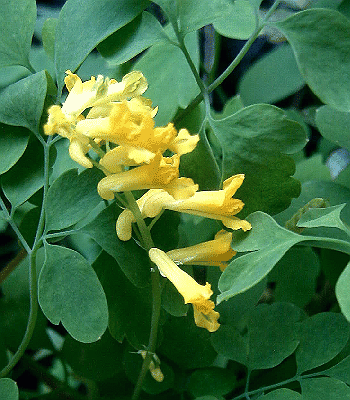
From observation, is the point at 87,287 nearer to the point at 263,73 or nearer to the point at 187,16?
the point at 187,16

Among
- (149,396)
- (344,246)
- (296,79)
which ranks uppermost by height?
(344,246)

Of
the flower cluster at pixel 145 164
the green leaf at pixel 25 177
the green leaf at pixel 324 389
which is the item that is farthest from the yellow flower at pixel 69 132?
the green leaf at pixel 324 389

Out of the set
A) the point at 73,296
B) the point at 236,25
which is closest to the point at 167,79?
the point at 236,25

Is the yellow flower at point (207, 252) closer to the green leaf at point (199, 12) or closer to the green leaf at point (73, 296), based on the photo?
the green leaf at point (73, 296)

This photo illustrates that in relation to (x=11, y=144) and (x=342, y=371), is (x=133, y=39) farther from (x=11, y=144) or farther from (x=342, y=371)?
(x=342, y=371)

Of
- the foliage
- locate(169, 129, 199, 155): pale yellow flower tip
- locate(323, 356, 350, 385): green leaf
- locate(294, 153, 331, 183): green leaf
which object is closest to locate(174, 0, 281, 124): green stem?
the foliage

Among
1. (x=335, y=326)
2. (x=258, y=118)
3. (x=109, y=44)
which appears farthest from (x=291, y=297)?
(x=109, y=44)
